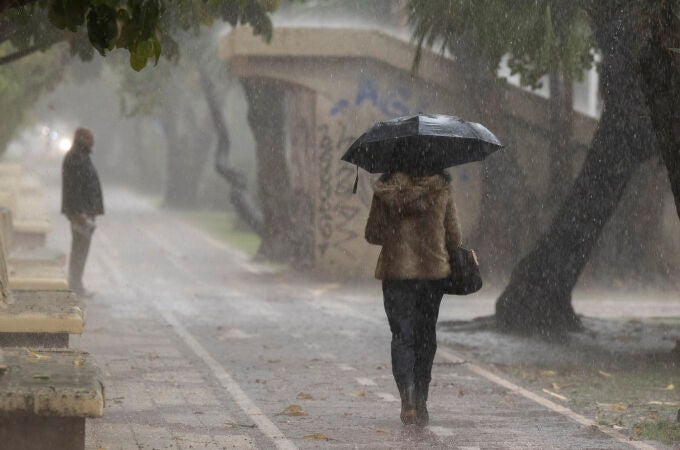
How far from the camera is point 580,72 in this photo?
14.4m

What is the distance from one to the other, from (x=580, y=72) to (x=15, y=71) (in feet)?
35.2

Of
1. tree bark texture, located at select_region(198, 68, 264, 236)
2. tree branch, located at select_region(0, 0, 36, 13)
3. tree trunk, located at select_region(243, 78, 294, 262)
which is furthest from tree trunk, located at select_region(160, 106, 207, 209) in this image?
tree branch, located at select_region(0, 0, 36, 13)

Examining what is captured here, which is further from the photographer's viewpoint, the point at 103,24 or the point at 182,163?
the point at 182,163

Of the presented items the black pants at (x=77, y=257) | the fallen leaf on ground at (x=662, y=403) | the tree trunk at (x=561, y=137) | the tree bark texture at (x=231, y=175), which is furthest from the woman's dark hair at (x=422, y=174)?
the tree bark texture at (x=231, y=175)

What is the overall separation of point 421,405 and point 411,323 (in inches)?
→ 21.7

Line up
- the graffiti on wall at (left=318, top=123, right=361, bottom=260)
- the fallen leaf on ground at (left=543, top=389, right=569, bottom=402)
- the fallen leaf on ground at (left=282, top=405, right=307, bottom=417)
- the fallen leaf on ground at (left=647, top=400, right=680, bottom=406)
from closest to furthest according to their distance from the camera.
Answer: the fallen leaf on ground at (left=282, top=405, right=307, bottom=417)
the fallen leaf on ground at (left=647, top=400, right=680, bottom=406)
the fallen leaf on ground at (left=543, top=389, right=569, bottom=402)
the graffiti on wall at (left=318, top=123, right=361, bottom=260)

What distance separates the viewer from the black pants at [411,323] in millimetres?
8797

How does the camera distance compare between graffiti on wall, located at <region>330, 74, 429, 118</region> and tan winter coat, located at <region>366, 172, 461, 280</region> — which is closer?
tan winter coat, located at <region>366, 172, 461, 280</region>

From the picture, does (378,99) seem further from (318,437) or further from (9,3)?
(9,3)

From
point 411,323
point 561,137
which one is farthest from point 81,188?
point 411,323

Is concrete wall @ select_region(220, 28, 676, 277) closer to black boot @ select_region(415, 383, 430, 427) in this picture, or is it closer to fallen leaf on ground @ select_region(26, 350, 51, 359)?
black boot @ select_region(415, 383, 430, 427)

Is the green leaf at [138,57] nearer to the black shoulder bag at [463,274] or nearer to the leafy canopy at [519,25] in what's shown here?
the black shoulder bag at [463,274]

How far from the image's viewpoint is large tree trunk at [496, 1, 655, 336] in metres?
13.3

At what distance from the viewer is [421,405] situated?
890cm
